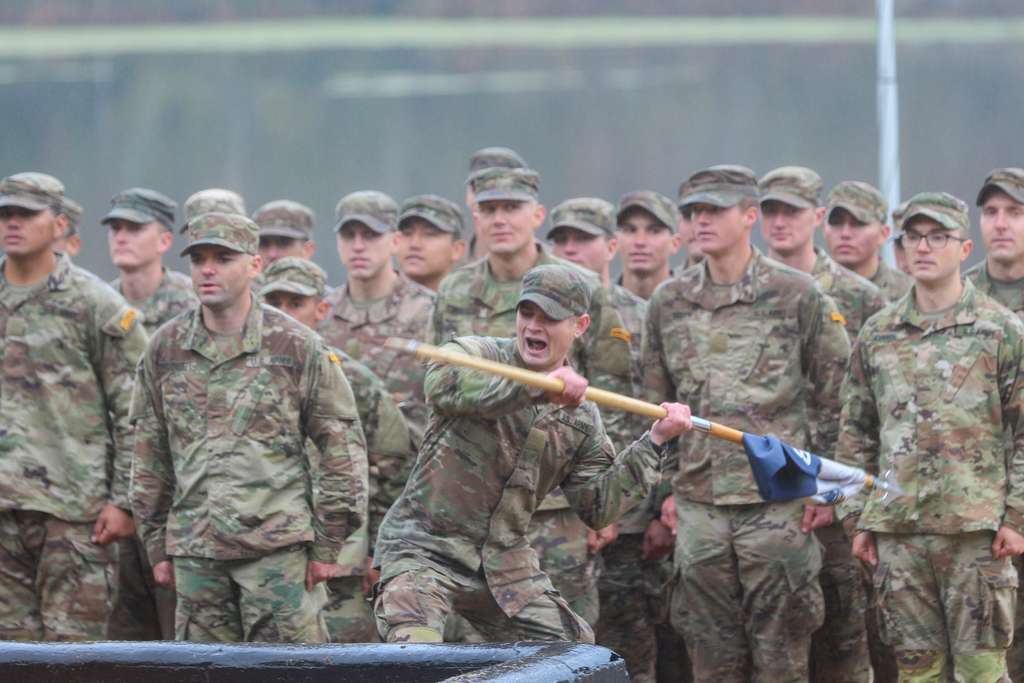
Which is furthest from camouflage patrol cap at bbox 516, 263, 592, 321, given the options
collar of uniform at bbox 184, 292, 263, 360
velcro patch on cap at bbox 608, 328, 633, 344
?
velcro patch on cap at bbox 608, 328, 633, 344

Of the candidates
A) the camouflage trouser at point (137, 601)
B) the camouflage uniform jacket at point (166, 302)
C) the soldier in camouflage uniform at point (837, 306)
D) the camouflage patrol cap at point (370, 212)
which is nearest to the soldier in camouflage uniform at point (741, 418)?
the soldier in camouflage uniform at point (837, 306)

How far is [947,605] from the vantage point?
8320 mm

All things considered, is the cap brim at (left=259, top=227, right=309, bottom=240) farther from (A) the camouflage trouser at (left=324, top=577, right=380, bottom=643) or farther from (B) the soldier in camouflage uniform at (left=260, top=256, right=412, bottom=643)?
(A) the camouflage trouser at (left=324, top=577, right=380, bottom=643)

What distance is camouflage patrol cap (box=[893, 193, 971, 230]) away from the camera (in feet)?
28.1

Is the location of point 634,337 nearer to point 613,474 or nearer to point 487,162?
point 487,162

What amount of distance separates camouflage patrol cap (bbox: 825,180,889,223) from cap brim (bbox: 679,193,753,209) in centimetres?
178

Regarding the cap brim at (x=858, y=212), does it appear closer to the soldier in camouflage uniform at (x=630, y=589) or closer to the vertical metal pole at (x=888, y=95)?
the vertical metal pole at (x=888, y=95)

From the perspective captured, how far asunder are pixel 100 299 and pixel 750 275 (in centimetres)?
309

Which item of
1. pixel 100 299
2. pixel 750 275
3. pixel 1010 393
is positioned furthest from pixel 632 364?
pixel 100 299

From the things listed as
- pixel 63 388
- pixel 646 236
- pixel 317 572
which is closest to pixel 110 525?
pixel 63 388

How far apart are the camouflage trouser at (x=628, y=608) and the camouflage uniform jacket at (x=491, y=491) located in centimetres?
246

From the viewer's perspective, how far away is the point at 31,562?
9164 mm

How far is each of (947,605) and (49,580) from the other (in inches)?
162

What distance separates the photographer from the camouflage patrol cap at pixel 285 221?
11.4m
